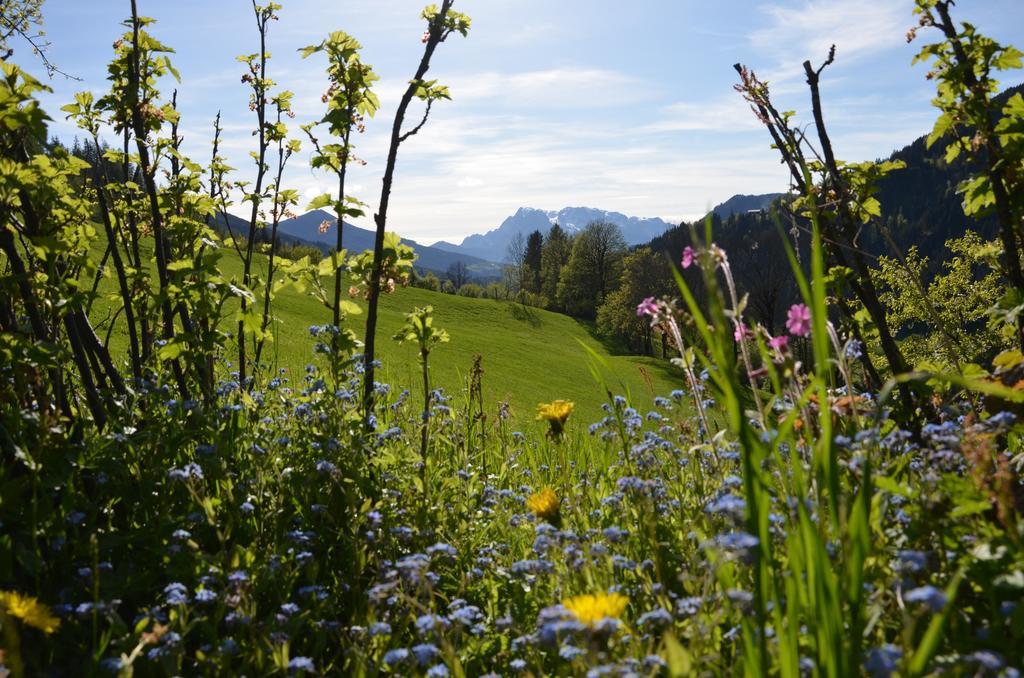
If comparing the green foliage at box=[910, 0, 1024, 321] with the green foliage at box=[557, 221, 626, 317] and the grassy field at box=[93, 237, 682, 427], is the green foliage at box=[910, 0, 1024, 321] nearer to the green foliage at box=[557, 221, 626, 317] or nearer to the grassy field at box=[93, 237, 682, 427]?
the grassy field at box=[93, 237, 682, 427]

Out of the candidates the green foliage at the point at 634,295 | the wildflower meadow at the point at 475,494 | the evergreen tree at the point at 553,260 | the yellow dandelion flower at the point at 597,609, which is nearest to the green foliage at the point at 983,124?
the wildflower meadow at the point at 475,494

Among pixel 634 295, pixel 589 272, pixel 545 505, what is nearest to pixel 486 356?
pixel 545 505

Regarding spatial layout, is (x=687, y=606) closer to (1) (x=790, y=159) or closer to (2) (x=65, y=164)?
(1) (x=790, y=159)

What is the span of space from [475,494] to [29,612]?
90.7 inches

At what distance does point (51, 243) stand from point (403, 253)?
1.86 metres

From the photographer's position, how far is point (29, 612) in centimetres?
225

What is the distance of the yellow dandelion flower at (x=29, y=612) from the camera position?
7.32ft

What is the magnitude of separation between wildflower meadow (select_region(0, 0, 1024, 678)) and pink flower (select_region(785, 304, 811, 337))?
0.01 m

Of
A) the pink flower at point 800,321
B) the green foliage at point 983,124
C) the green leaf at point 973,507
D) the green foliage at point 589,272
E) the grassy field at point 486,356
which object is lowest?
the grassy field at point 486,356

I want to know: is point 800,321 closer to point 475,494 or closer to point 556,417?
point 556,417

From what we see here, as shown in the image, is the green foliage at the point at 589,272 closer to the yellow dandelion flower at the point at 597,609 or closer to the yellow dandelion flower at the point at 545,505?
the yellow dandelion flower at the point at 545,505

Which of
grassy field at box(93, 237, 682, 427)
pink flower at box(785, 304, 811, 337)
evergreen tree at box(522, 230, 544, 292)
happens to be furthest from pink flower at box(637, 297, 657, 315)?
evergreen tree at box(522, 230, 544, 292)

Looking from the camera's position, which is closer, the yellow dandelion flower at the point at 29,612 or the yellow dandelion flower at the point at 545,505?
the yellow dandelion flower at the point at 29,612

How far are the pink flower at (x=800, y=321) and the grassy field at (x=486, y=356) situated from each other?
6349 mm
